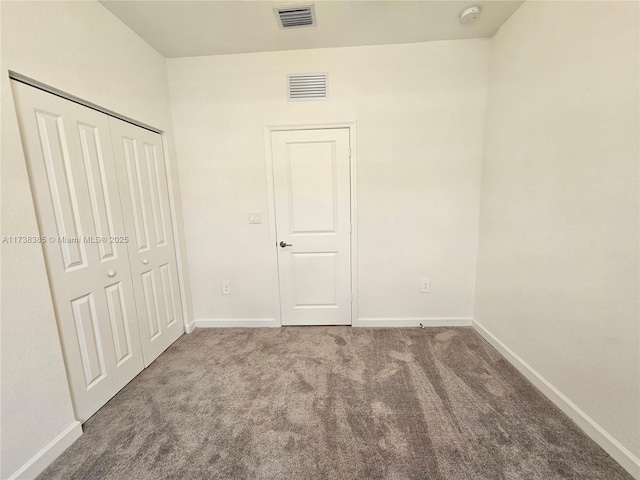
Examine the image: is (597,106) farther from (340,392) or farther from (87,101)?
(87,101)

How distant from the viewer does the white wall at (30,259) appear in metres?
1.16

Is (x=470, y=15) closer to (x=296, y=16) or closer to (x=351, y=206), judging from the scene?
(x=296, y=16)

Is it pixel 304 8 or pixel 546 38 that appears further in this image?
pixel 304 8

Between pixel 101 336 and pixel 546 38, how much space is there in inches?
137

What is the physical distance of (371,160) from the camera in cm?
238

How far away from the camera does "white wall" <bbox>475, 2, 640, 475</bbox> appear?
1206 millimetres

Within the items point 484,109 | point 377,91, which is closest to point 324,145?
point 377,91

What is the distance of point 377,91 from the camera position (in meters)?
2.29

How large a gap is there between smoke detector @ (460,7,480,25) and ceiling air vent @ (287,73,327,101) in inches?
43.7

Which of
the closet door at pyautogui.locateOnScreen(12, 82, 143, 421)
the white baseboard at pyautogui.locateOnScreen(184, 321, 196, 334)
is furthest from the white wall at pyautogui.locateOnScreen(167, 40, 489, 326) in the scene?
the closet door at pyautogui.locateOnScreen(12, 82, 143, 421)

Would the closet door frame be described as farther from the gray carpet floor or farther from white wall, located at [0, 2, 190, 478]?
the gray carpet floor

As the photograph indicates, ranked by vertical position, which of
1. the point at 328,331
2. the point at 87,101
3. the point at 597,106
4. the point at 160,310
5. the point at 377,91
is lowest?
the point at 328,331

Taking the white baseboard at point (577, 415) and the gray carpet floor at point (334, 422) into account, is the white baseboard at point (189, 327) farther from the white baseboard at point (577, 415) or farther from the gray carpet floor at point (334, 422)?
the white baseboard at point (577, 415)

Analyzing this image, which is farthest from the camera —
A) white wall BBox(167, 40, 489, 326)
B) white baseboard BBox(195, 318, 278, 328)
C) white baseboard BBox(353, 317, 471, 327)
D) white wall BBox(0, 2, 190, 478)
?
white baseboard BBox(195, 318, 278, 328)
